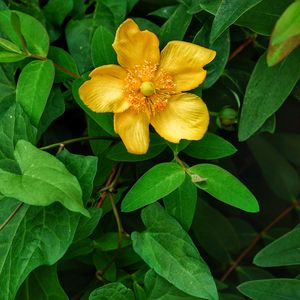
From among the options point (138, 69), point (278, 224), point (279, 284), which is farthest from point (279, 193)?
point (138, 69)

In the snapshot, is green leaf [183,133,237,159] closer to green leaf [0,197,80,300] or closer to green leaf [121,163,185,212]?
green leaf [121,163,185,212]

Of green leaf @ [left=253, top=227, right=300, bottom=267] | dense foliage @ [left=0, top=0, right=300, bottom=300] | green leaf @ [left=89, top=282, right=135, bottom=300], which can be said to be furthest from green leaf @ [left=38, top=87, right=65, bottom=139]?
green leaf @ [left=253, top=227, right=300, bottom=267]

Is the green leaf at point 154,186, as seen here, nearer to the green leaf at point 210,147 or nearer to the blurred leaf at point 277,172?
the green leaf at point 210,147

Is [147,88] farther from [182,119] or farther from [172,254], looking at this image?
[172,254]

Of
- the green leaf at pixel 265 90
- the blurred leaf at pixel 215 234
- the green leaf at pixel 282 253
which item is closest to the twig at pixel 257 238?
the blurred leaf at pixel 215 234

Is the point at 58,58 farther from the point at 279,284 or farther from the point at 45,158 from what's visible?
the point at 279,284

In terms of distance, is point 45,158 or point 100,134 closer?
point 45,158
